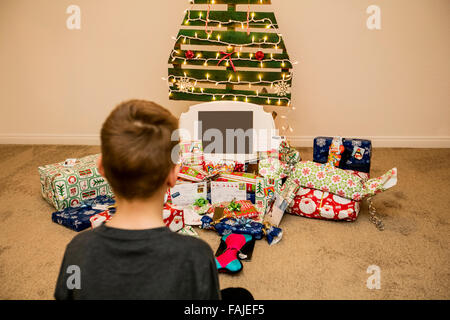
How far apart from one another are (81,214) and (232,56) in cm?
147

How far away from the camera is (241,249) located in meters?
1.75

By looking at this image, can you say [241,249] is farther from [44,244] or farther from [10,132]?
[10,132]

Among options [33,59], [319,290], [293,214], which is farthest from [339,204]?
[33,59]

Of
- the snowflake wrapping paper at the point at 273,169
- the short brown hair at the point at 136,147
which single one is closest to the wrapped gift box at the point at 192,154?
the snowflake wrapping paper at the point at 273,169

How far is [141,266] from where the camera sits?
27.2 inches

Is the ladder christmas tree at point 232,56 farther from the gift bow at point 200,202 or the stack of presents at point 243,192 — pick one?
the gift bow at point 200,202

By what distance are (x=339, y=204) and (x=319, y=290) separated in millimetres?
634

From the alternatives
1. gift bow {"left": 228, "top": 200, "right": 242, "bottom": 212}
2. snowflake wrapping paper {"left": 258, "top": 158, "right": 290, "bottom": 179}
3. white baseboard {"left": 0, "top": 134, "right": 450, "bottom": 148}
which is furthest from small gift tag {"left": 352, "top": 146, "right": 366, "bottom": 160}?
white baseboard {"left": 0, "top": 134, "right": 450, "bottom": 148}

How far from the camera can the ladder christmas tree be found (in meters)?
2.52

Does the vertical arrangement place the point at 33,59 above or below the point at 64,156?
above

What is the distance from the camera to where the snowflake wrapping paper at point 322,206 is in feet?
6.53

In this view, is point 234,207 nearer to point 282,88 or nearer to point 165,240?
point 282,88

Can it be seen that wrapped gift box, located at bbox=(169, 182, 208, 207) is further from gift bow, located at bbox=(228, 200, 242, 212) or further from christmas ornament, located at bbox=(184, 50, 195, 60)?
christmas ornament, located at bbox=(184, 50, 195, 60)
